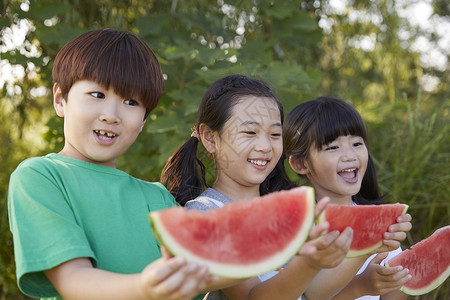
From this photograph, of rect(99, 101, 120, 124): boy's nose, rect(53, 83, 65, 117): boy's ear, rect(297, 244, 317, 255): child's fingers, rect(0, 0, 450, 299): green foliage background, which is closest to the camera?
rect(297, 244, 317, 255): child's fingers

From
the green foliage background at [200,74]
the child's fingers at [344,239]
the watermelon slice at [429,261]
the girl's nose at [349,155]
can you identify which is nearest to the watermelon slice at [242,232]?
the child's fingers at [344,239]

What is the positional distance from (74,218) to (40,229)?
0.11 meters

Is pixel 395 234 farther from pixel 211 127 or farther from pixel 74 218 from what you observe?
pixel 74 218

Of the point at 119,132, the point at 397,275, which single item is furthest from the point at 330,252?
the point at 119,132

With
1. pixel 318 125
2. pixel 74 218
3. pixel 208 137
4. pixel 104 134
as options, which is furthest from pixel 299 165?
pixel 74 218

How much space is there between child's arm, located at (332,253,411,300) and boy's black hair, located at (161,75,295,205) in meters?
0.53

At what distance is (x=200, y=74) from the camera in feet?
8.99

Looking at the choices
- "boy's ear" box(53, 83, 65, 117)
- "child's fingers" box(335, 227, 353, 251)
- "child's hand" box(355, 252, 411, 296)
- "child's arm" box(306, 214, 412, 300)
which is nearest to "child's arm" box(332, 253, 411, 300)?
"child's hand" box(355, 252, 411, 296)

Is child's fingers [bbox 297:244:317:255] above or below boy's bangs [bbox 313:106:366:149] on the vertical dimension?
below

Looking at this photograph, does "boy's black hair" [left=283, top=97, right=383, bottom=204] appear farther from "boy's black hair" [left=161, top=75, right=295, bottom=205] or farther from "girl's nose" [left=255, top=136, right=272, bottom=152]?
"girl's nose" [left=255, top=136, right=272, bottom=152]

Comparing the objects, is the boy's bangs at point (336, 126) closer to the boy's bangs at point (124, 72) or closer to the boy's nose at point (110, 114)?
the boy's bangs at point (124, 72)

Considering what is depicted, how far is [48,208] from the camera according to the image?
1239 mm

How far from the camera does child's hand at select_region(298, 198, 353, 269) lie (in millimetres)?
1197

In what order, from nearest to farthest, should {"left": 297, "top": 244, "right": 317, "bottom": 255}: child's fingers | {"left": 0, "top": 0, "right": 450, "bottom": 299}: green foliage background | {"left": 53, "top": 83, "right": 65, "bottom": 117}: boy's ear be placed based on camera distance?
1. {"left": 297, "top": 244, "right": 317, "bottom": 255}: child's fingers
2. {"left": 53, "top": 83, "right": 65, "bottom": 117}: boy's ear
3. {"left": 0, "top": 0, "right": 450, "bottom": 299}: green foliage background
